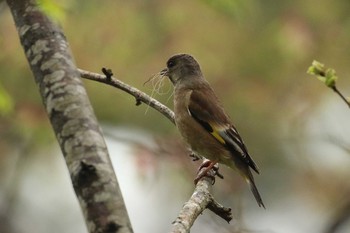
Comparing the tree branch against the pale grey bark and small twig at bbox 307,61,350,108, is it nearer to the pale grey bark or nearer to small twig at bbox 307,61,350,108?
small twig at bbox 307,61,350,108

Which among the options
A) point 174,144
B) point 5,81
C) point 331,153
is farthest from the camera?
point 331,153

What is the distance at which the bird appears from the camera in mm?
5199

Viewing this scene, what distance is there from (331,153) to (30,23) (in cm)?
901

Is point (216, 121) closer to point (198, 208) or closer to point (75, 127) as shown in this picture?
point (198, 208)

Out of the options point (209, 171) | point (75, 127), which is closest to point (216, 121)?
point (209, 171)

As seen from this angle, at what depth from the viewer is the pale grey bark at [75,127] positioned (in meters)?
1.90

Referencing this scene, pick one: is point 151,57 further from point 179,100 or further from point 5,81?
point 179,100

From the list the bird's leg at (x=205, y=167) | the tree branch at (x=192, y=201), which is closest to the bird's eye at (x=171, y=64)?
the bird's leg at (x=205, y=167)

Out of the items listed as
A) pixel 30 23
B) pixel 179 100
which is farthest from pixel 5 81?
pixel 30 23

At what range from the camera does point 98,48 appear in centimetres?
929

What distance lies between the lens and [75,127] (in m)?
1.98

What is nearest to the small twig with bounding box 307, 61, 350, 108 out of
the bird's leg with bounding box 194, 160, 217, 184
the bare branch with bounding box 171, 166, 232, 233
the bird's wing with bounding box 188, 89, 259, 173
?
the bare branch with bounding box 171, 166, 232, 233

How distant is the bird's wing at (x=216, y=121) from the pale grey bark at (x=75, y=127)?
3.15 metres

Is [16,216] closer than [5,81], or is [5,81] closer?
[5,81]
